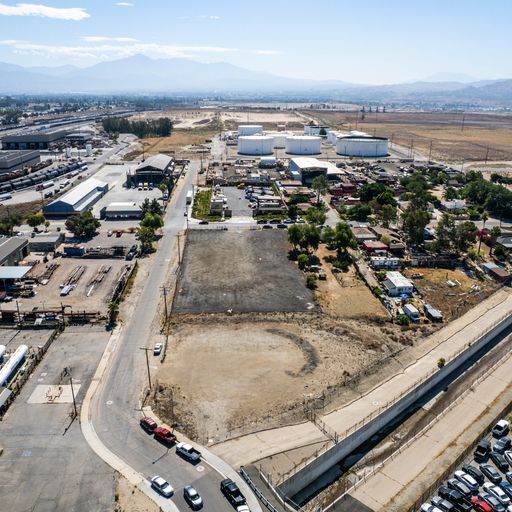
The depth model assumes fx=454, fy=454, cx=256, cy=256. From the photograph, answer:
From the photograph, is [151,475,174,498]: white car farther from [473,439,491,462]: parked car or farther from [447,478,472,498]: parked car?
[473,439,491,462]: parked car

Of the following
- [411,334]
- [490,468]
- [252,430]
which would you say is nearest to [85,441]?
[252,430]

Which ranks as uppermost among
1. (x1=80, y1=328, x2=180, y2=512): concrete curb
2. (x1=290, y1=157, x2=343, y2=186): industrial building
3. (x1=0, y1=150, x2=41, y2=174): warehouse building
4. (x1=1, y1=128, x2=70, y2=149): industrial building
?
(x1=1, y1=128, x2=70, y2=149): industrial building

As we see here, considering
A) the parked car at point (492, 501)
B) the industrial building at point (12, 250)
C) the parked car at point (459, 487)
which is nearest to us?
the parked car at point (492, 501)

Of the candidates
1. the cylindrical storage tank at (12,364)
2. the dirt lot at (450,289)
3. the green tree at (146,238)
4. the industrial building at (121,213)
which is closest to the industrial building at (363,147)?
the industrial building at (121,213)

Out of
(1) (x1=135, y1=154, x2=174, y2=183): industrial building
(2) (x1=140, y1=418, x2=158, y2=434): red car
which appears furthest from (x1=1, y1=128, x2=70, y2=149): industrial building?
(2) (x1=140, y1=418, x2=158, y2=434): red car

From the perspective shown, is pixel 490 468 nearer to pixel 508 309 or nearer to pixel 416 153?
pixel 508 309

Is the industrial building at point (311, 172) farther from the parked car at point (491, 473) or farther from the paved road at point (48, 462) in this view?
the parked car at point (491, 473)

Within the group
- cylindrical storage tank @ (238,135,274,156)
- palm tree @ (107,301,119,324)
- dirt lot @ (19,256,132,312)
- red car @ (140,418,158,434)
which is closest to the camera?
red car @ (140,418,158,434)

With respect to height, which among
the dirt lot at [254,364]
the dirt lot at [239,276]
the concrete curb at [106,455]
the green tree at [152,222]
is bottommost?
the dirt lot at [254,364]
